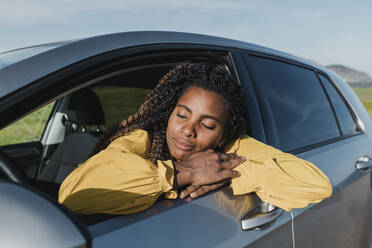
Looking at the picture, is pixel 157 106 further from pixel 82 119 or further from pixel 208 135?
pixel 82 119

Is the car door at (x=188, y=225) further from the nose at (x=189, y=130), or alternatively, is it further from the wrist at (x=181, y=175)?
the nose at (x=189, y=130)

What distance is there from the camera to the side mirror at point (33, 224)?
70cm

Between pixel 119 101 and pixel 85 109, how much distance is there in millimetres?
344

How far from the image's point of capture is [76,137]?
90.8 inches

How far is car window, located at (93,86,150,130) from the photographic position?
2654 millimetres

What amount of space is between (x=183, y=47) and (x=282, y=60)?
3.11ft

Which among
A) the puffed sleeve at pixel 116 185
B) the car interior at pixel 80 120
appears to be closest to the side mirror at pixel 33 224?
the puffed sleeve at pixel 116 185

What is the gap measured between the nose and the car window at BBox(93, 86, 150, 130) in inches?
45.5

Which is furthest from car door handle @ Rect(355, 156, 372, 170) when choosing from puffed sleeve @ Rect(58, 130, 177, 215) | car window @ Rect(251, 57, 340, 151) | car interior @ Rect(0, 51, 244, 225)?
puffed sleeve @ Rect(58, 130, 177, 215)

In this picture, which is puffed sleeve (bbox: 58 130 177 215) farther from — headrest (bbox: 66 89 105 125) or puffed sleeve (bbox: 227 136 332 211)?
headrest (bbox: 66 89 105 125)

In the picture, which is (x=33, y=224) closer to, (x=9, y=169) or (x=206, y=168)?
(x=9, y=169)

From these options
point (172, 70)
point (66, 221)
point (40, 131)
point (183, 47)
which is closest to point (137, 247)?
point (66, 221)

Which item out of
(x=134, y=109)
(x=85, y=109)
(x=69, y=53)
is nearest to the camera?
(x=69, y=53)

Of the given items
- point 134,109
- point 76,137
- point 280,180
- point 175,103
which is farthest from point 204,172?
point 134,109
